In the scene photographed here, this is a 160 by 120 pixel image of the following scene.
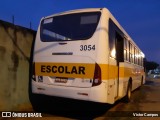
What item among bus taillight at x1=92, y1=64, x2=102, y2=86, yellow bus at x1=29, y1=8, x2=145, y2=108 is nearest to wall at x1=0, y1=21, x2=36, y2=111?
yellow bus at x1=29, y1=8, x2=145, y2=108

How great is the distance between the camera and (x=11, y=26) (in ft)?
25.2

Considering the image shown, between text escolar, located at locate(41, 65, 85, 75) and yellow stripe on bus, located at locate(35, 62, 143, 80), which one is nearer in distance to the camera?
yellow stripe on bus, located at locate(35, 62, 143, 80)

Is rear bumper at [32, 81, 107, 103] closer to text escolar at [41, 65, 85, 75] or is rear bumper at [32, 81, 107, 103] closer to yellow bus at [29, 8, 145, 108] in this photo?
yellow bus at [29, 8, 145, 108]

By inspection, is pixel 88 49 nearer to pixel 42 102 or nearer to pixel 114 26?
pixel 114 26

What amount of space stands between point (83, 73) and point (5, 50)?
2.34 meters

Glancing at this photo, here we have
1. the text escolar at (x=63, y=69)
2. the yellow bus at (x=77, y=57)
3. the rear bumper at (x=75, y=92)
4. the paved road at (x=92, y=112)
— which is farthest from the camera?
the paved road at (x=92, y=112)

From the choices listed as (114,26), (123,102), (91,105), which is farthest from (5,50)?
(123,102)

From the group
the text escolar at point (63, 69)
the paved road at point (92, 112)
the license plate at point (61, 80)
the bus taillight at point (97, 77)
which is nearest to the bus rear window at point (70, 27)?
the text escolar at point (63, 69)

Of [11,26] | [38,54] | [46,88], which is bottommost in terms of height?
[46,88]

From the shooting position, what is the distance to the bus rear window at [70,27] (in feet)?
24.0

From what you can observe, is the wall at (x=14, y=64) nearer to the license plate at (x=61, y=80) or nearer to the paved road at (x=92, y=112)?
the paved road at (x=92, y=112)

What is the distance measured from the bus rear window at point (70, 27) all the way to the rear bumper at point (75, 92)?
4.66 feet

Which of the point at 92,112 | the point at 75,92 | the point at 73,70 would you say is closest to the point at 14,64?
the point at 73,70

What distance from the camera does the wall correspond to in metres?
7.32
